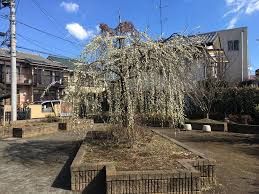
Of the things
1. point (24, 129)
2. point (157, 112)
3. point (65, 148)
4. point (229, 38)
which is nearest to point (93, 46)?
point (157, 112)

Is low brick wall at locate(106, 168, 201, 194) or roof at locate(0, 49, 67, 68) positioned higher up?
roof at locate(0, 49, 67, 68)

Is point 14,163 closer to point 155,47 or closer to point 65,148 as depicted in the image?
point 65,148

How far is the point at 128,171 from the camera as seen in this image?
23.5ft

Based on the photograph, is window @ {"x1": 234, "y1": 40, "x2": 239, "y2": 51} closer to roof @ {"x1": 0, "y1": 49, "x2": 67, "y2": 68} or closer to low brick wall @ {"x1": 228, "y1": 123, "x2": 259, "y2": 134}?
roof @ {"x1": 0, "y1": 49, "x2": 67, "y2": 68}

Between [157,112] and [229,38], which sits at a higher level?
[229,38]

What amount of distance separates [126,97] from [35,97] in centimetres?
4431

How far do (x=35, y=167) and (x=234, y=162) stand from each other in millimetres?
5452

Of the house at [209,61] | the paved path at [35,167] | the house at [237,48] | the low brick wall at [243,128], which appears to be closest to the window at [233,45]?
the house at [237,48]

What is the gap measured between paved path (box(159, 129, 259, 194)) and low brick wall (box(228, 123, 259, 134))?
98.2 inches

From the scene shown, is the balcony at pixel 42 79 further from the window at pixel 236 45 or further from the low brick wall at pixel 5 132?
the low brick wall at pixel 5 132

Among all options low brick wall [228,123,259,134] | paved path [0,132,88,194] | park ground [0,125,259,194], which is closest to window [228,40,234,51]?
low brick wall [228,123,259,134]

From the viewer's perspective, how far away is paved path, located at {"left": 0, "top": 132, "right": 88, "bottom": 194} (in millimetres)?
7988

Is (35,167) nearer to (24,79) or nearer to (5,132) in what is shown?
(5,132)

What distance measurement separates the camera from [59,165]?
10.3 meters
